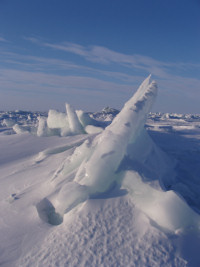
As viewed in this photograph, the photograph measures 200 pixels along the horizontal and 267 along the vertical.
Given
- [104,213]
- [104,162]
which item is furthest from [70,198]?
[104,162]

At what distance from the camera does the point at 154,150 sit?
310 centimetres

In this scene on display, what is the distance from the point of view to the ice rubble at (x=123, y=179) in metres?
1.48

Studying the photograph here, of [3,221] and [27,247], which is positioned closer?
[27,247]

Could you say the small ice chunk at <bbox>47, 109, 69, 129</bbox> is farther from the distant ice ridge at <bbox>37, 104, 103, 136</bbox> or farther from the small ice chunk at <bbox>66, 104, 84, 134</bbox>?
the small ice chunk at <bbox>66, 104, 84, 134</bbox>

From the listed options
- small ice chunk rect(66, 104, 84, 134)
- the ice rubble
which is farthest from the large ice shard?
small ice chunk rect(66, 104, 84, 134)

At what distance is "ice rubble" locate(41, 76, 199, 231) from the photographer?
1.48 meters

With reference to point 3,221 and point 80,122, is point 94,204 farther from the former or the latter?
point 80,122

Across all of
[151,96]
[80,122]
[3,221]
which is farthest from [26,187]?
[80,122]

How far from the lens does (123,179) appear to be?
188 centimetres

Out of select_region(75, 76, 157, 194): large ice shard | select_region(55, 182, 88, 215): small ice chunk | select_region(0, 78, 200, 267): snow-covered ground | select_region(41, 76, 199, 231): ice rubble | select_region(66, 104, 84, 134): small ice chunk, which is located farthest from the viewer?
select_region(66, 104, 84, 134): small ice chunk

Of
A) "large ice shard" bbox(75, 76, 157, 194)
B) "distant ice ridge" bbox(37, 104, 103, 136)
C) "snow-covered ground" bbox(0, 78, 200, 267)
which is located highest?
"large ice shard" bbox(75, 76, 157, 194)

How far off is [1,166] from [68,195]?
2365 millimetres

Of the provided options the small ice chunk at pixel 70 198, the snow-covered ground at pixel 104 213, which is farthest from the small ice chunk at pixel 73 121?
the small ice chunk at pixel 70 198

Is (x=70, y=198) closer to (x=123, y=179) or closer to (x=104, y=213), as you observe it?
(x=104, y=213)
